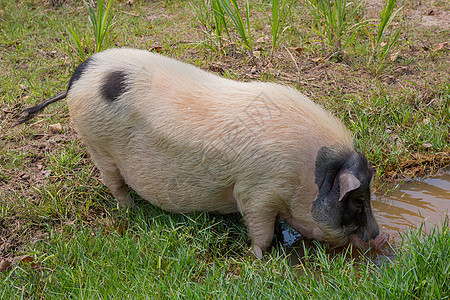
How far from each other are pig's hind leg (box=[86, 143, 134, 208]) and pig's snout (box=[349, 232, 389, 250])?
70.6 inches

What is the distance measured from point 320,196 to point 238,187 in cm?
55

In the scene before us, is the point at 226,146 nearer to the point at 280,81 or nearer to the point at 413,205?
the point at 413,205

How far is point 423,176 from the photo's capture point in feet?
14.7

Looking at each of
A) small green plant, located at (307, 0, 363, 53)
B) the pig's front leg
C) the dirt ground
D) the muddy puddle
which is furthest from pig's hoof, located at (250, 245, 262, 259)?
small green plant, located at (307, 0, 363, 53)

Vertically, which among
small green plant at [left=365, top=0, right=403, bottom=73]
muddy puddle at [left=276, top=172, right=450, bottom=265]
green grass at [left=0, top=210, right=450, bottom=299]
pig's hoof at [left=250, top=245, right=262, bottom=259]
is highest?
small green plant at [left=365, top=0, right=403, bottom=73]

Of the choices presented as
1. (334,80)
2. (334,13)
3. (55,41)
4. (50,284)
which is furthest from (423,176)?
(55,41)

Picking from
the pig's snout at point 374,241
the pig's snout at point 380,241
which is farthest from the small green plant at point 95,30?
the pig's snout at point 380,241

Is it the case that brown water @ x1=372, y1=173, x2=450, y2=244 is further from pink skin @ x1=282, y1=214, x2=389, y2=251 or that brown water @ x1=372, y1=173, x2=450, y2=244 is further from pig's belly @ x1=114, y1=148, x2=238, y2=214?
pig's belly @ x1=114, y1=148, x2=238, y2=214

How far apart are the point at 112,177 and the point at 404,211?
7.63ft

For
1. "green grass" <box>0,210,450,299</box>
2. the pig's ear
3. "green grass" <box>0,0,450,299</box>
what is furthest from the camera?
the pig's ear

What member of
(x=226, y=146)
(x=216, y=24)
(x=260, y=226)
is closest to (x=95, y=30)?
(x=216, y=24)

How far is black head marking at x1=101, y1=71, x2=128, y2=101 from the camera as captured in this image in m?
3.70

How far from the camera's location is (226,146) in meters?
3.47

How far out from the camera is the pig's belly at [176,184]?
11.9ft
